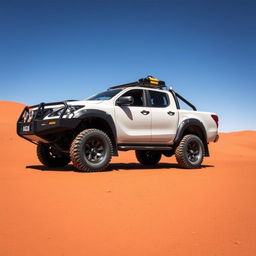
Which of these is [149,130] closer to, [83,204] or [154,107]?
[154,107]

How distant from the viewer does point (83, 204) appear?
138 inches

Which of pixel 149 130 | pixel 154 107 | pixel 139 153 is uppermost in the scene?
pixel 154 107

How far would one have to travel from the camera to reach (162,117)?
801 cm

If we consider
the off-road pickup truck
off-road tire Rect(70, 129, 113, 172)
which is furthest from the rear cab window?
off-road tire Rect(70, 129, 113, 172)

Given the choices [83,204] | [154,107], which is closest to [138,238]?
[83,204]

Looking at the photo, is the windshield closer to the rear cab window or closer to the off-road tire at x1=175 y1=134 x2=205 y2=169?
the rear cab window

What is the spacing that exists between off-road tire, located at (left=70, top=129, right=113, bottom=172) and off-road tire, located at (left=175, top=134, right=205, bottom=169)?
2183mm

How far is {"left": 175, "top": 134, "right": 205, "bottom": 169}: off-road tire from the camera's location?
26.7 feet

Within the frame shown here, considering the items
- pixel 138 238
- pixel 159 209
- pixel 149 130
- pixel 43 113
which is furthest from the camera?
pixel 149 130

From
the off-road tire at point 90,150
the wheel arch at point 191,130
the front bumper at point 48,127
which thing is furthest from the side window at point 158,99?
the front bumper at point 48,127

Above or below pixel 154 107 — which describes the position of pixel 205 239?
below

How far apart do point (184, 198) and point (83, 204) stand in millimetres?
1272

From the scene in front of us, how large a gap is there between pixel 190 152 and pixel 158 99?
1645 mm

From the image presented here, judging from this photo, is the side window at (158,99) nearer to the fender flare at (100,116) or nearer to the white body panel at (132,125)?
the white body panel at (132,125)
